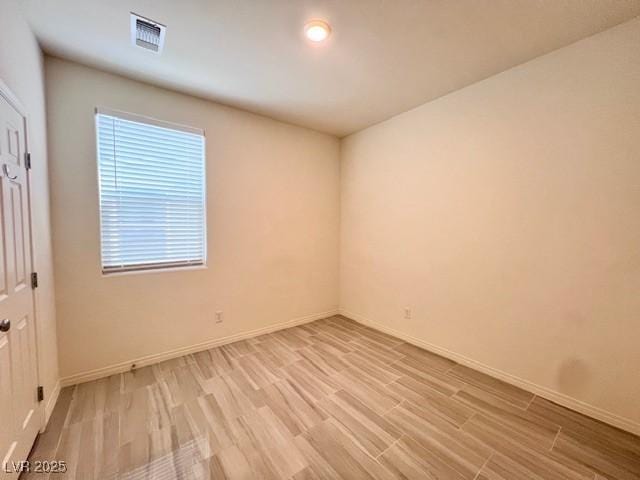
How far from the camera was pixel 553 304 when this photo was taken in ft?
7.03

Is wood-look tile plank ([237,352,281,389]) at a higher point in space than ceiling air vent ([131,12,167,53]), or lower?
lower

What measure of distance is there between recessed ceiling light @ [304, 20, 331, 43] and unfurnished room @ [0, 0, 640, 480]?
36 mm

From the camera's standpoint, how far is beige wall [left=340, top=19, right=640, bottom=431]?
184cm

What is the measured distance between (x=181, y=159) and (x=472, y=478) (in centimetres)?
345

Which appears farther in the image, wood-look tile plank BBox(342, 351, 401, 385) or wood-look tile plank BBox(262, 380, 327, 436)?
wood-look tile plank BBox(342, 351, 401, 385)

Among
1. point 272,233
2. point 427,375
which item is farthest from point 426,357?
point 272,233

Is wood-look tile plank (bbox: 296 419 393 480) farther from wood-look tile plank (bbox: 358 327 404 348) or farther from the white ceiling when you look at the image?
the white ceiling

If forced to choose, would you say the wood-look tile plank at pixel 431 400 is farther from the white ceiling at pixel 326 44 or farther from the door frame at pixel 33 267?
the white ceiling at pixel 326 44

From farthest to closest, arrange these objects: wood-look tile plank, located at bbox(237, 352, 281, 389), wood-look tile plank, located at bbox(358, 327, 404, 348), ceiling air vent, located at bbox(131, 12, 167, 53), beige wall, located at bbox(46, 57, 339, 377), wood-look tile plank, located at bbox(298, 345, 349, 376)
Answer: wood-look tile plank, located at bbox(358, 327, 404, 348), wood-look tile plank, located at bbox(298, 345, 349, 376), wood-look tile plank, located at bbox(237, 352, 281, 389), beige wall, located at bbox(46, 57, 339, 377), ceiling air vent, located at bbox(131, 12, 167, 53)

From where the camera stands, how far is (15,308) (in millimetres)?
1455

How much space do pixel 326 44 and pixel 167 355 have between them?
10.7 ft

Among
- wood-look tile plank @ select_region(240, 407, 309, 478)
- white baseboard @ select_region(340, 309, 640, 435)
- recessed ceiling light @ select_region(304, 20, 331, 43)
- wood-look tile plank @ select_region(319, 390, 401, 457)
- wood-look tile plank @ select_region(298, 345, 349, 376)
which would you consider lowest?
wood-look tile plank @ select_region(319, 390, 401, 457)

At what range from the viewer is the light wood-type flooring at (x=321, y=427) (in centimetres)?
154

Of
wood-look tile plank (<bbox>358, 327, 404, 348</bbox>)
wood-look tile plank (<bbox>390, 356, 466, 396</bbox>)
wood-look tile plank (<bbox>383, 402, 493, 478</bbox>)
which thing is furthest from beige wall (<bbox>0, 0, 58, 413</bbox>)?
wood-look tile plank (<bbox>358, 327, 404, 348</bbox>)
